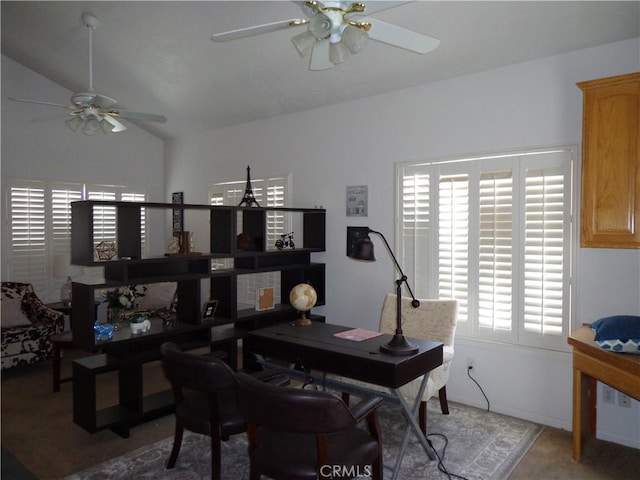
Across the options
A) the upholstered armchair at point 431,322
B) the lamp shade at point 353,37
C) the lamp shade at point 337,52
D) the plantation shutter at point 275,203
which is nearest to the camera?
the lamp shade at point 353,37

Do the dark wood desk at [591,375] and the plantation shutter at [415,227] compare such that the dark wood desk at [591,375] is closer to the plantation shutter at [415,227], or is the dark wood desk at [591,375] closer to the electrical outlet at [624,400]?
the electrical outlet at [624,400]

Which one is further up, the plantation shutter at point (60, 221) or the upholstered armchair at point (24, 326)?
the plantation shutter at point (60, 221)

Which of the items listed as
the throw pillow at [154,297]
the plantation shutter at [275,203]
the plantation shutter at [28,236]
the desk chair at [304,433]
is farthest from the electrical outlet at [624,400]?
the plantation shutter at [28,236]

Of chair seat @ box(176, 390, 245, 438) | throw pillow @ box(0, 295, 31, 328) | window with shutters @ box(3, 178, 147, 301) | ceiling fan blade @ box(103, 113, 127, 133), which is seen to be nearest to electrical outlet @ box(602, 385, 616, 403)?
chair seat @ box(176, 390, 245, 438)

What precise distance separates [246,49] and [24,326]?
145 inches

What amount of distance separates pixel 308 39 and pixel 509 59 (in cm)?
194

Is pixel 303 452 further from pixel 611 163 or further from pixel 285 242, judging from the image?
pixel 285 242

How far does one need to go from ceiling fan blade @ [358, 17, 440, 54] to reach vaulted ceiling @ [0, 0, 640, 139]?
83 centimetres

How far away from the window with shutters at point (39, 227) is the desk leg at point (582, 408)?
5.46 meters

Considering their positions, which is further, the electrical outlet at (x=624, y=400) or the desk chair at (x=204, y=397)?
the electrical outlet at (x=624, y=400)

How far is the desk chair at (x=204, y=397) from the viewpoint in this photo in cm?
229

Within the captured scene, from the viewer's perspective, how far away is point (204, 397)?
280 cm

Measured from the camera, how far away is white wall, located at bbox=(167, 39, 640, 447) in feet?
10.4

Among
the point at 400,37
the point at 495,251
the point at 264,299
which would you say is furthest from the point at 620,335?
the point at 264,299
